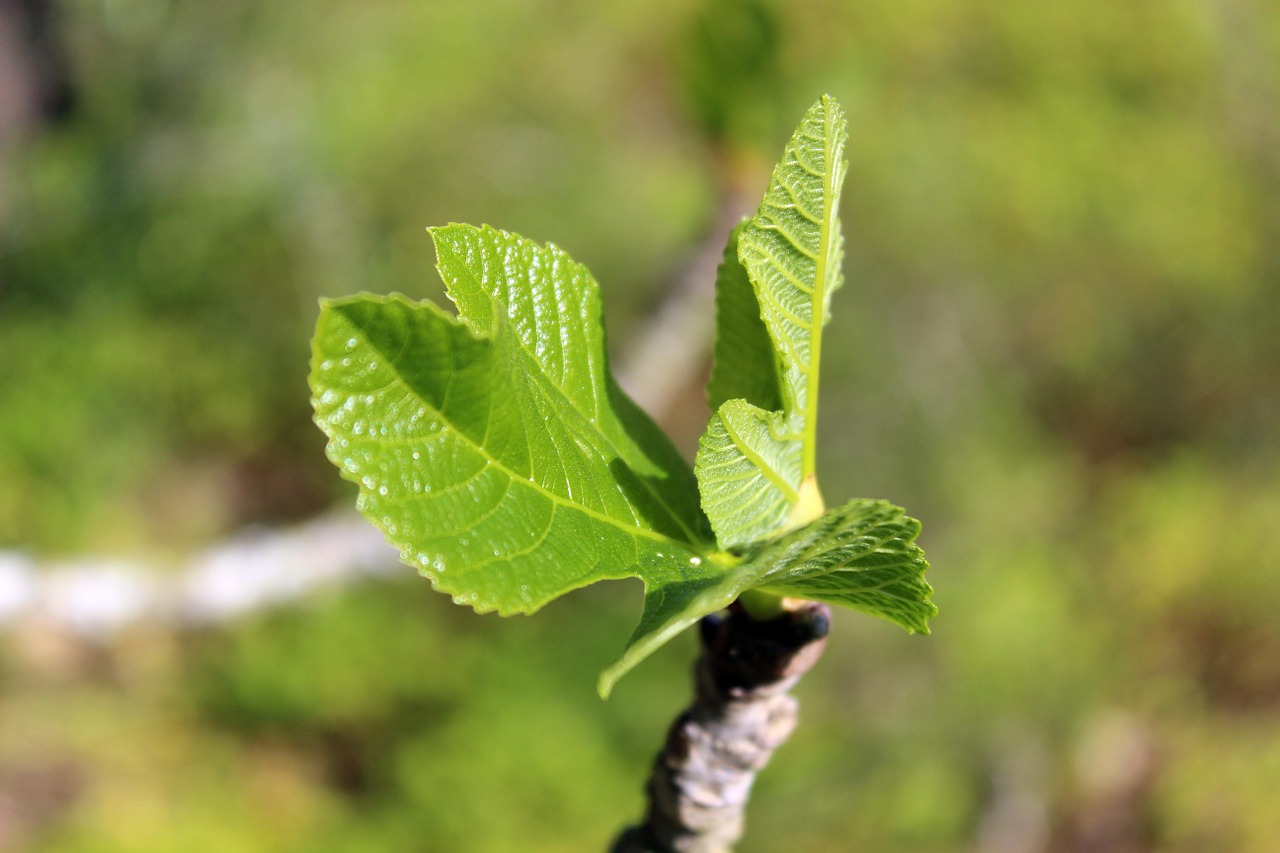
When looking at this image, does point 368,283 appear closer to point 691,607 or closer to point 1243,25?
point 691,607

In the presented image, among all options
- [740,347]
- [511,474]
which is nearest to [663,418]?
[740,347]

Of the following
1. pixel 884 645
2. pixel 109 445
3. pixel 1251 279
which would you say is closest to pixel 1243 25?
pixel 1251 279

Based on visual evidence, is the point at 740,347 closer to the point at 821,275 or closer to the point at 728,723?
the point at 821,275

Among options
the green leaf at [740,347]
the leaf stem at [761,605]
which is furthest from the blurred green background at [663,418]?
the leaf stem at [761,605]

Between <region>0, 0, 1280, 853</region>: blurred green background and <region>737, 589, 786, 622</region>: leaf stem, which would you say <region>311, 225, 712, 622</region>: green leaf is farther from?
<region>0, 0, 1280, 853</region>: blurred green background

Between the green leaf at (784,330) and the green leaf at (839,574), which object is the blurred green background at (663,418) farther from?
the green leaf at (839,574)
